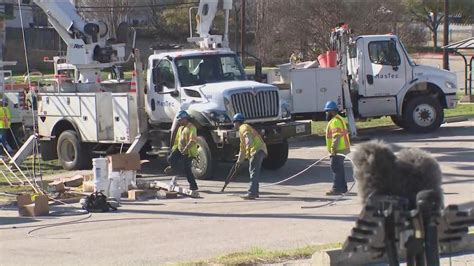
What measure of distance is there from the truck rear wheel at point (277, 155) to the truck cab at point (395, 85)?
20.1ft

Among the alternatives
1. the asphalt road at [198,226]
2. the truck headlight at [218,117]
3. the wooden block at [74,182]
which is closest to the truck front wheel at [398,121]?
the asphalt road at [198,226]

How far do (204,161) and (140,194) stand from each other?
2.00m

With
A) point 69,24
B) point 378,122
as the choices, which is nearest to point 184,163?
point 69,24

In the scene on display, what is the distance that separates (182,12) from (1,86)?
142 ft

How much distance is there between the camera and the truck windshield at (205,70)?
18688mm

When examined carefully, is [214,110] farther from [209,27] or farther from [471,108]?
[471,108]

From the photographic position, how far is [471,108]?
31.6 meters

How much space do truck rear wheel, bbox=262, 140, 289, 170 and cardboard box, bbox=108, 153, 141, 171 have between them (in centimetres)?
350

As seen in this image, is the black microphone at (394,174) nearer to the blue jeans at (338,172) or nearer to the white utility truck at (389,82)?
the blue jeans at (338,172)

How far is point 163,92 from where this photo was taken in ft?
62.0

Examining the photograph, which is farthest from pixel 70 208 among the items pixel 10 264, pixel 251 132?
pixel 10 264

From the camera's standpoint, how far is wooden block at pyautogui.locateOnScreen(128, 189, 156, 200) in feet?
51.6

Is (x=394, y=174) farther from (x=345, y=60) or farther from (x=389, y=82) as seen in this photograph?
(x=389, y=82)

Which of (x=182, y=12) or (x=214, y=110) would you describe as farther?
(x=182, y=12)
